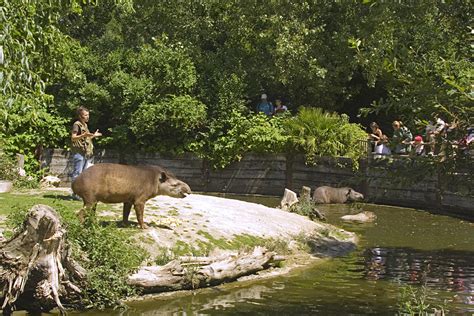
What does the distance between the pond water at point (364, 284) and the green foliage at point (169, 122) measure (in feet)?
35.0

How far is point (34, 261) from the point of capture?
1084 cm

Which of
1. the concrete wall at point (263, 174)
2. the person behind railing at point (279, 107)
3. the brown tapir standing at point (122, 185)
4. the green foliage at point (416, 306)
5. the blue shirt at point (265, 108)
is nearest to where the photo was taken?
the green foliage at point (416, 306)

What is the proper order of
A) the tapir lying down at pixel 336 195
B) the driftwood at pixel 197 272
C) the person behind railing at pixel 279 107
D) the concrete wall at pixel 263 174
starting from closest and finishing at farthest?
1. the driftwood at pixel 197 272
2. the tapir lying down at pixel 336 195
3. the concrete wall at pixel 263 174
4. the person behind railing at pixel 279 107

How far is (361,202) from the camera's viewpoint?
86.9ft

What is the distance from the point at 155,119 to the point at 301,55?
554 centimetres

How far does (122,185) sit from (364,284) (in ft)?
14.0

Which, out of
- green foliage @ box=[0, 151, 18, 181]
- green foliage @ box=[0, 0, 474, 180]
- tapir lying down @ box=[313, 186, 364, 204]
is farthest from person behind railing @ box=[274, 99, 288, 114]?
green foliage @ box=[0, 151, 18, 181]

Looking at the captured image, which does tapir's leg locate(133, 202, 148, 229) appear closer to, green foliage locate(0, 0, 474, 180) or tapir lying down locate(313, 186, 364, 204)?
tapir lying down locate(313, 186, 364, 204)

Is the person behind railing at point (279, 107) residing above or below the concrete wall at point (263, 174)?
above

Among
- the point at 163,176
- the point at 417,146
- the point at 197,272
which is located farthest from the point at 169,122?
the point at 197,272

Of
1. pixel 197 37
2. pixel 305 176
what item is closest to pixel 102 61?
pixel 197 37

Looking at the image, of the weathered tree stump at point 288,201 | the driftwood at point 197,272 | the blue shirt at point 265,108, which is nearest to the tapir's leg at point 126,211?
the driftwood at point 197,272

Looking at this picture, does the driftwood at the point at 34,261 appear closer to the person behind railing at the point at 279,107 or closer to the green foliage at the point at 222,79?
the green foliage at the point at 222,79

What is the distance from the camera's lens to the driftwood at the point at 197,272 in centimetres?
1241
